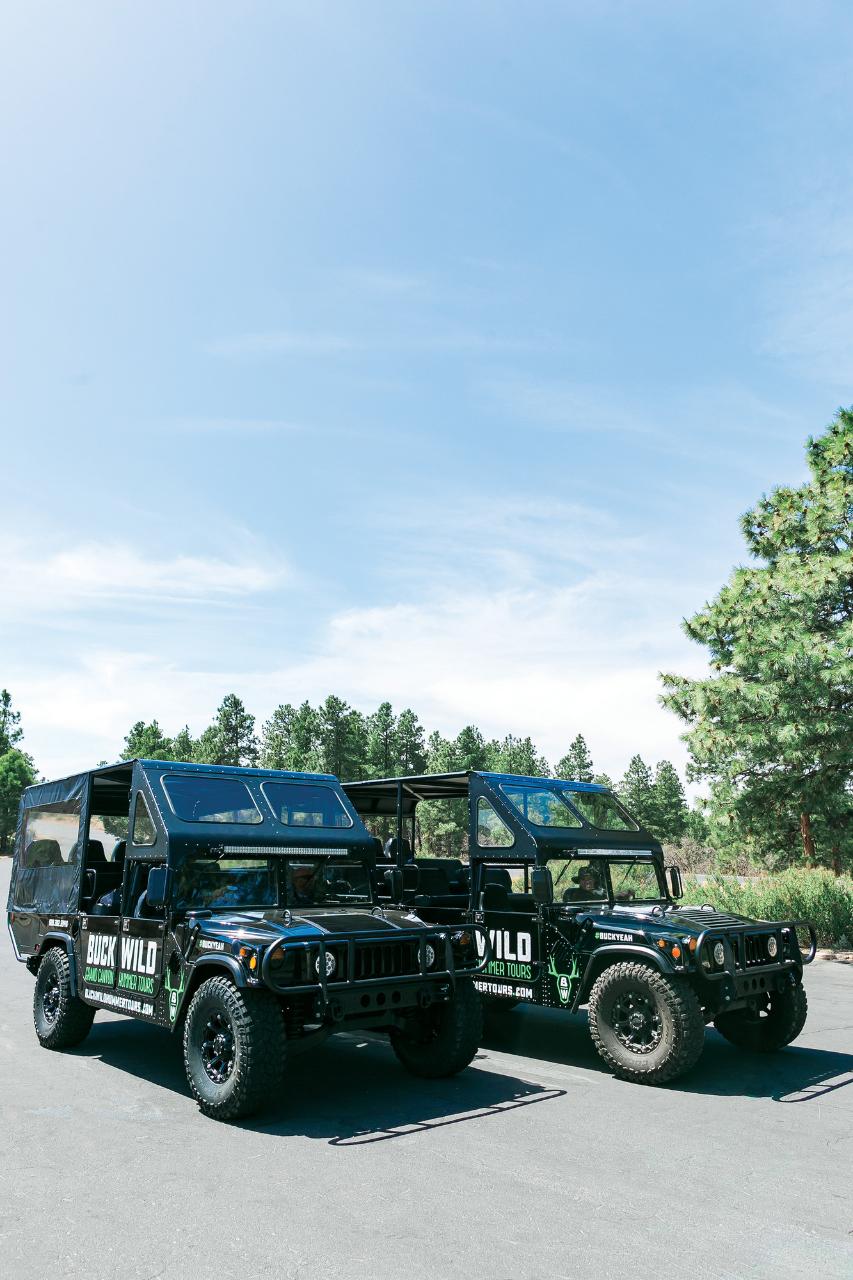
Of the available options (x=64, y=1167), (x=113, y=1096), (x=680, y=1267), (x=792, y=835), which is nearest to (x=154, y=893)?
(x=113, y=1096)

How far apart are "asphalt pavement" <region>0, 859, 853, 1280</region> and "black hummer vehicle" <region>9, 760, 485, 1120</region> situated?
1.39 feet

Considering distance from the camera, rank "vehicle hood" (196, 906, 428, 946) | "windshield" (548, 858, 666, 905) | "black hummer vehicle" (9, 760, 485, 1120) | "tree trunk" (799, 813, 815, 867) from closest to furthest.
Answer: "black hummer vehicle" (9, 760, 485, 1120)
"vehicle hood" (196, 906, 428, 946)
"windshield" (548, 858, 666, 905)
"tree trunk" (799, 813, 815, 867)

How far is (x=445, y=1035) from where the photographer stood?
7.21 m

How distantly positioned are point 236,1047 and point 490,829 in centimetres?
364

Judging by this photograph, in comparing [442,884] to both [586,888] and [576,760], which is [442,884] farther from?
[576,760]

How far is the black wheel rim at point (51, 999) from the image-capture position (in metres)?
8.48

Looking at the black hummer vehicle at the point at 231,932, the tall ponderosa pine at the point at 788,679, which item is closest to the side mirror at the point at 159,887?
the black hummer vehicle at the point at 231,932

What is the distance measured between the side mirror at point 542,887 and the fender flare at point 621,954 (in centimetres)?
69

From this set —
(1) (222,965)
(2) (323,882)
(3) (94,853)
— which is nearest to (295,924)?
(1) (222,965)

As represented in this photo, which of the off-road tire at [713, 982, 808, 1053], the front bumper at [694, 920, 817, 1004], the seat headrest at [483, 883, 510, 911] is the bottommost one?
the off-road tire at [713, 982, 808, 1053]

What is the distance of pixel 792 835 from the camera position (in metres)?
20.5

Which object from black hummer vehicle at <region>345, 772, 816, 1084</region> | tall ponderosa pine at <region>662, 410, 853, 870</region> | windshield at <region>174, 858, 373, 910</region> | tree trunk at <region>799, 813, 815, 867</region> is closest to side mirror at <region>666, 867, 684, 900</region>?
black hummer vehicle at <region>345, 772, 816, 1084</region>

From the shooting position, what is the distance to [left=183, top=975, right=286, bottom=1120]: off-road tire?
599cm

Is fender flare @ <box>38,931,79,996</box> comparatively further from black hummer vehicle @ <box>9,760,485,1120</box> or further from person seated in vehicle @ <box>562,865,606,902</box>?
person seated in vehicle @ <box>562,865,606,902</box>
